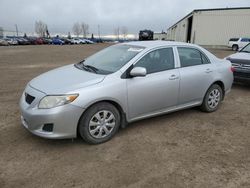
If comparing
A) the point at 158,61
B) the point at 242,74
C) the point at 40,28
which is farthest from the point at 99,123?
the point at 40,28

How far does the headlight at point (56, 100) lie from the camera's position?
3484 millimetres

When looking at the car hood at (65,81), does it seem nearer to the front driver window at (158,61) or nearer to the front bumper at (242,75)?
the front driver window at (158,61)

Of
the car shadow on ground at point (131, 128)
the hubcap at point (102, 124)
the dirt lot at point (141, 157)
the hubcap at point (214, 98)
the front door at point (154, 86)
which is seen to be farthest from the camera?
the hubcap at point (214, 98)

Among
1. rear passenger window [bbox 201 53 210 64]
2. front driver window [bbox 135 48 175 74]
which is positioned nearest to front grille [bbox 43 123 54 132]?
front driver window [bbox 135 48 175 74]

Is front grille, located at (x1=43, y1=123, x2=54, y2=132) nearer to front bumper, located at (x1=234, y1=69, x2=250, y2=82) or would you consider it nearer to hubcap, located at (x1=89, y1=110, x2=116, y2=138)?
hubcap, located at (x1=89, y1=110, x2=116, y2=138)

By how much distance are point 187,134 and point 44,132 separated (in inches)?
95.8

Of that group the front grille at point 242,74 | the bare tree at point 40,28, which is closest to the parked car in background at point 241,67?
the front grille at point 242,74

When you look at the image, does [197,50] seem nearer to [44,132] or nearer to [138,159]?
[138,159]

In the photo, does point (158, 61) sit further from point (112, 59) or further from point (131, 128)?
point (131, 128)

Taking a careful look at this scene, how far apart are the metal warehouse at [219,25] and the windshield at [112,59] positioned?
117 ft

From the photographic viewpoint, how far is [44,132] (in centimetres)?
356

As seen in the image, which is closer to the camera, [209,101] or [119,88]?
[119,88]

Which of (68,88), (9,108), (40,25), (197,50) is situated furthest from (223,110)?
(40,25)

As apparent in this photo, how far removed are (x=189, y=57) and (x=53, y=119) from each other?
3.03 m
